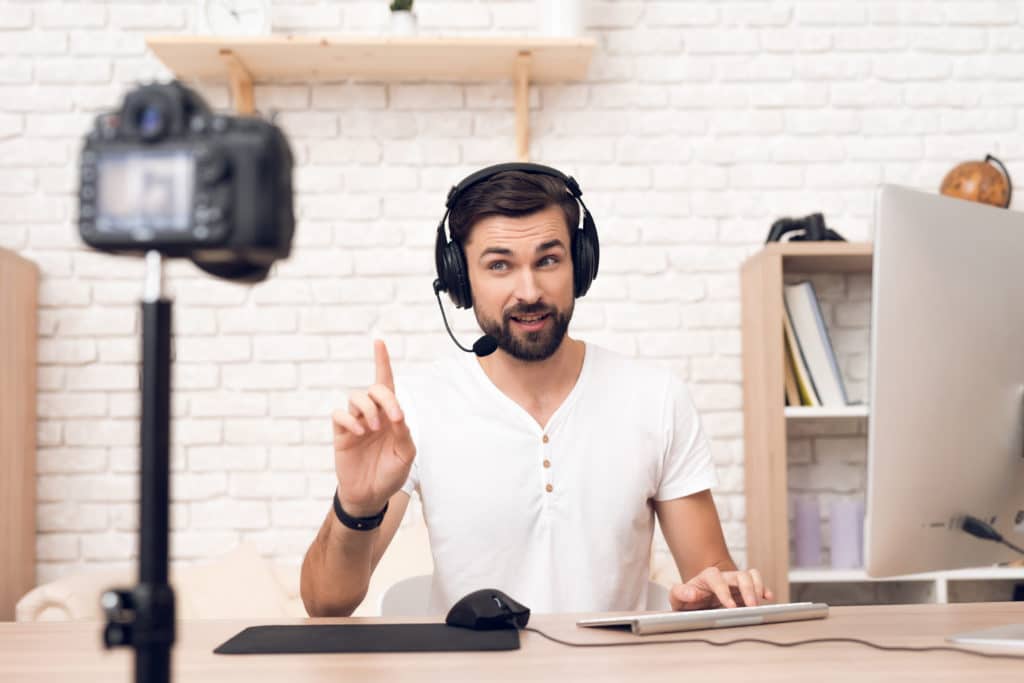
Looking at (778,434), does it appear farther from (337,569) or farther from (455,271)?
(337,569)

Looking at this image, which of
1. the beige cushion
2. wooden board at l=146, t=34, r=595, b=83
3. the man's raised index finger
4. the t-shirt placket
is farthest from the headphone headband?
the beige cushion

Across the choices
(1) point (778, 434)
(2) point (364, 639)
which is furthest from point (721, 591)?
(1) point (778, 434)

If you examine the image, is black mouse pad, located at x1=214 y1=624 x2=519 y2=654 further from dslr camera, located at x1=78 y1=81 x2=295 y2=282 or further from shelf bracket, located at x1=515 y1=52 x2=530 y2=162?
shelf bracket, located at x1=515 y1=52 x2=530 y2=162

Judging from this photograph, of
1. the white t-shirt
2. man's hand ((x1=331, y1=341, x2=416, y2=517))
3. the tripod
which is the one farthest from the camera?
the white t-shirt

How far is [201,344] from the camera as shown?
2.51m

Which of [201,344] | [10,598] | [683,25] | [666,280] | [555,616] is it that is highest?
[683,25]

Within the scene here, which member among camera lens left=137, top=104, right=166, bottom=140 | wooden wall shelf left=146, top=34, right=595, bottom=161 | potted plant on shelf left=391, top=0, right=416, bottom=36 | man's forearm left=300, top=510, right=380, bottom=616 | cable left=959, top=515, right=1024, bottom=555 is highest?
potted plant on shelf left=391, top=0, right=416, bottom=36

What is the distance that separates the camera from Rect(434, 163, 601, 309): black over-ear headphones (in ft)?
5.35

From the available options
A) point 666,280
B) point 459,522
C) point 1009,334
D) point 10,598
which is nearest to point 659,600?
point 459,522

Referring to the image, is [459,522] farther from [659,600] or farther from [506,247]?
[506,247]

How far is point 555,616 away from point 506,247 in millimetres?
704

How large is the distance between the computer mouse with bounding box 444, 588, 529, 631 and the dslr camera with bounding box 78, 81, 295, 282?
2.05 ft

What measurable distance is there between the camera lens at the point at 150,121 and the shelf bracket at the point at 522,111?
6.55 ft

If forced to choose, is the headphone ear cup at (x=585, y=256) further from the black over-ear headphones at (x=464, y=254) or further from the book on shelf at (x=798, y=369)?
the book on shelf at (x=798, y=369)
